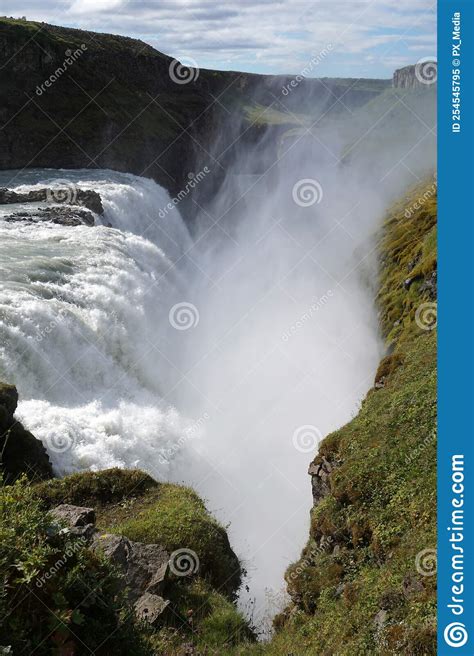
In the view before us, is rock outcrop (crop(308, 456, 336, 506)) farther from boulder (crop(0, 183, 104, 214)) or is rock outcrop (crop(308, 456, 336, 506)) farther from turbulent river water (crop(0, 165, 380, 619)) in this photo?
boulder (crop(0, 183, 104, 214))

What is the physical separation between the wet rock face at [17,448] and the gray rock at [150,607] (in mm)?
6566

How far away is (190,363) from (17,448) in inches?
848

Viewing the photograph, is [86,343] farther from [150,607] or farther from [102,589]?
[102,589]

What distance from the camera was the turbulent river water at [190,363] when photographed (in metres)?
23.7

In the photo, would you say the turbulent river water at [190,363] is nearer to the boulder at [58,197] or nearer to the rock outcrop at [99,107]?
the boulder at [58,197]

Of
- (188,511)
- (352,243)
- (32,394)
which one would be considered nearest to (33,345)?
(32,394)

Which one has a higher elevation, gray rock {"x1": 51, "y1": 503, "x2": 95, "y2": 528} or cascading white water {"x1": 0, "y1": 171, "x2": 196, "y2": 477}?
cascading white water {"x1": 0, "y1": 171, "x2": 196, "y2": 477}

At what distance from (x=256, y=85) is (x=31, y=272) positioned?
478 feet

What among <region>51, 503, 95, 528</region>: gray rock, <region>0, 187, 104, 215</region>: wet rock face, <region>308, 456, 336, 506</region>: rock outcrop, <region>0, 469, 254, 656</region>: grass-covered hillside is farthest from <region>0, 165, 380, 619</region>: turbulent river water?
<region>51, 503, 95, 528</region>: gray rock

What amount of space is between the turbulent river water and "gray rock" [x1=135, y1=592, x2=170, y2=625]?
805 cm

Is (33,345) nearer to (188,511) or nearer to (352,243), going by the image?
(188,511)

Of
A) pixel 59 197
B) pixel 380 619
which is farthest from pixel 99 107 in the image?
pixel 380 619

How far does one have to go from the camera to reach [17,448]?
56.3 ft

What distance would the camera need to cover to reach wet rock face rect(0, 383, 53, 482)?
16.7m
